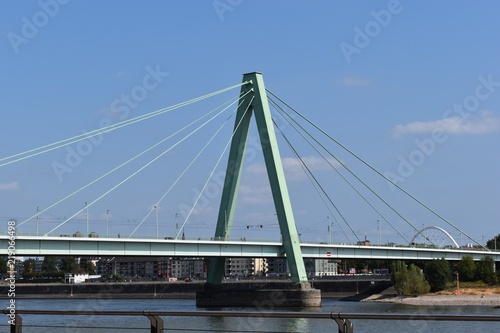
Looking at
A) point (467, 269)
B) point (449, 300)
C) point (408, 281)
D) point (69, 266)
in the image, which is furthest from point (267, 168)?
point (69, 266)

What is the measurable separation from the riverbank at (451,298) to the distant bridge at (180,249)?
4050 mm

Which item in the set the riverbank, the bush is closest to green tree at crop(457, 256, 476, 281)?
the riverbank

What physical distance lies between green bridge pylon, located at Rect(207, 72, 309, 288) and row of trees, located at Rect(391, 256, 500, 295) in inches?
773

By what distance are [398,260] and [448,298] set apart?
7327mm

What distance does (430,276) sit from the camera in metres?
81.8

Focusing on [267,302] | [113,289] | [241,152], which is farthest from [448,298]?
[113,289]

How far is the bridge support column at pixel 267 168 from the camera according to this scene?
60750mm

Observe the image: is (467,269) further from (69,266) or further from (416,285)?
(69,266)

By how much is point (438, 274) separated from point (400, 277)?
3.69 metres

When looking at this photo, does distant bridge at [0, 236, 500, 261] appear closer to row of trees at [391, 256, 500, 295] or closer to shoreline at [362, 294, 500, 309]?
row of trees at [391, 256, 500, 295]

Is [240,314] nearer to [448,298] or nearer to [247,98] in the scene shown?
[247,98]

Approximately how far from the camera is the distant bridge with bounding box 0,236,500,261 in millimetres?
51781

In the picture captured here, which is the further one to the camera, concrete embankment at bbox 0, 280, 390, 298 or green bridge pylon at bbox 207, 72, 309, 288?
concrete embankment at bbox 0, 280, 390, 298

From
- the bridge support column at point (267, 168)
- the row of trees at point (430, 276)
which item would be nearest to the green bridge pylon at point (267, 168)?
the bridge support column at point (267, 168)
